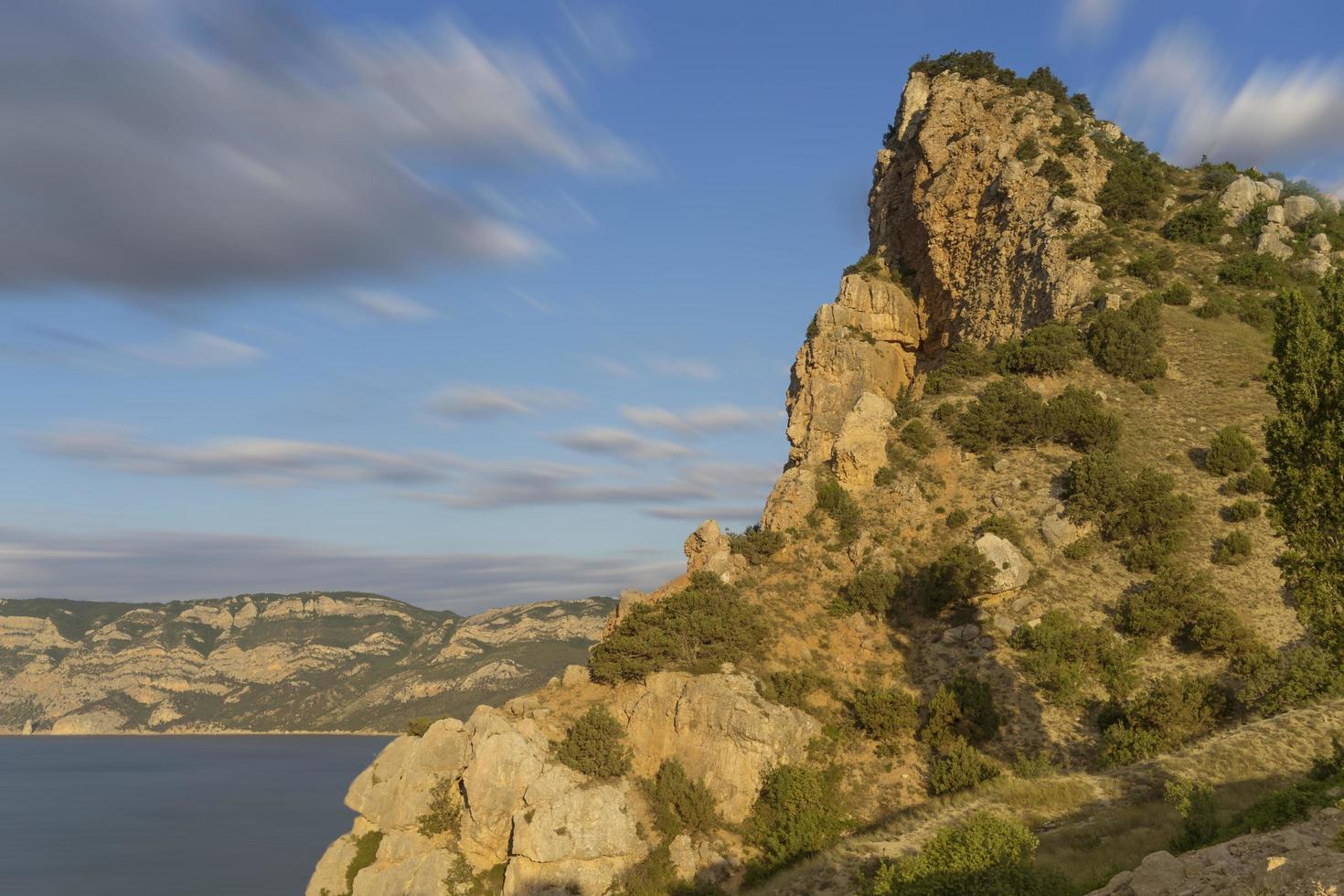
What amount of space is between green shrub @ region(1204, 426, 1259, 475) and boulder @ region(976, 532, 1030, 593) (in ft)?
39.1

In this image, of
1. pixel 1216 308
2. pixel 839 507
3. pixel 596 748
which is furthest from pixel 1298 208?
pixel 596 748

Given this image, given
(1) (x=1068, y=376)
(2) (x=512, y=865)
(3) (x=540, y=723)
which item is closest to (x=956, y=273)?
(1) (x=1068, y=376)

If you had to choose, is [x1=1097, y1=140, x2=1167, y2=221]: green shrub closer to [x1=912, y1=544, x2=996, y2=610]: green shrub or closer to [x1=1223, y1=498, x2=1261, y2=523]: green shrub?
[x1=1223, y1=498, x2=1261, y2=523]: green shrub

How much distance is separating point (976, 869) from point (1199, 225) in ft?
212

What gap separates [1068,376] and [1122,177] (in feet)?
83.0

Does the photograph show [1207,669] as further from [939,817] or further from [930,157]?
[930,157]

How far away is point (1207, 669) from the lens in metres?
33.6

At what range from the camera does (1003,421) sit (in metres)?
50.0

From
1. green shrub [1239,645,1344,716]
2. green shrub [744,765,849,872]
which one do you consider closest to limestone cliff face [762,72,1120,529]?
green shrub [744,765,849,872]

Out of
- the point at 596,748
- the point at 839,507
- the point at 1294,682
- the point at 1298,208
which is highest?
the point at 1298,208

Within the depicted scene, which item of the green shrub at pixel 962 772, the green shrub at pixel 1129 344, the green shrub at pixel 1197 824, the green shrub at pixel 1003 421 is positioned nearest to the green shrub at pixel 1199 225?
the green shrub at pixel 1129 344

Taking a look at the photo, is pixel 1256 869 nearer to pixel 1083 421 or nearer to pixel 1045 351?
pixel 1083 421

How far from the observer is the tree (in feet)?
59.1

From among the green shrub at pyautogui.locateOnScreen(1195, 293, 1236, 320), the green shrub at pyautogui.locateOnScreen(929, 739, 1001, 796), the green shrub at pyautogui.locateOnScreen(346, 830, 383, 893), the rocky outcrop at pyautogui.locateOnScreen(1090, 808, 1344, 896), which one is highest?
the green shrub at pyautogui.locateOnScreen(1195, 293, 1236, 320)
